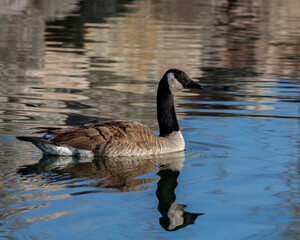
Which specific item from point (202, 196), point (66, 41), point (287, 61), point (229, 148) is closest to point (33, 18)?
point (66, 41)

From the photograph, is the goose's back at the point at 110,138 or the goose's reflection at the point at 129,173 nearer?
the goose's reflection at the point at 129,173

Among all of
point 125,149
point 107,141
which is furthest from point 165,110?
point 107,141

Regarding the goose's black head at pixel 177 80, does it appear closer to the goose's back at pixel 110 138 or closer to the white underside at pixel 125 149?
the white underside at pixel 125 149

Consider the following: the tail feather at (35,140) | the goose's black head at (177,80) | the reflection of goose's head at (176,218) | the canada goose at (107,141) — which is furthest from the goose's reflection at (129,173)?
the goose's black head at (177,80)

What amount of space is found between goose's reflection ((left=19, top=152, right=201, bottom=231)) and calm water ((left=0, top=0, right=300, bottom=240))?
23 mm

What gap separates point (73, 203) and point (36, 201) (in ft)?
1.56

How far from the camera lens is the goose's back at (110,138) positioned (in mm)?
10570

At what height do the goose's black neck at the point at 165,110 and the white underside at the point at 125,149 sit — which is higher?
the goose's black neck at the point at 165,110

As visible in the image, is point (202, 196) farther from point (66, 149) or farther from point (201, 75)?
point (201, 75)

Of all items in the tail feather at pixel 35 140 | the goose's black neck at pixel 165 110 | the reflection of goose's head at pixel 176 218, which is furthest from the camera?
the goose's black neck at pixel 165 110

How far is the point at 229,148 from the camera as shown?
38.4 ft

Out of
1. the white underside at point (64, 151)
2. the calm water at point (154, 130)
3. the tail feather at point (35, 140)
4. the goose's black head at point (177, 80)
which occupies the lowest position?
the calm water at point (154, 130)

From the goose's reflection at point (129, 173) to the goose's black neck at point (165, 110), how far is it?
0.70 meters

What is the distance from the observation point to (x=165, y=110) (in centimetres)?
1197
